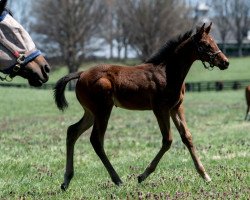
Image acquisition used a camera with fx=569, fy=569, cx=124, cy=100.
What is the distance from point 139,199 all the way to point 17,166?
13.0 ft

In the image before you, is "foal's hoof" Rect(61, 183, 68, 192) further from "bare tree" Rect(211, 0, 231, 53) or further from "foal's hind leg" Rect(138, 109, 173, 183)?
"bare tree" Rect(211, 0, 231, 53)

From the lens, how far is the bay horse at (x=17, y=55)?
5344 millimetres

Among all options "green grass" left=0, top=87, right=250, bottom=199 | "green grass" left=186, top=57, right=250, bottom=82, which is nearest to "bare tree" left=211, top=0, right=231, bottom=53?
"green grass" left=186, top=57, right=250, bottom=82

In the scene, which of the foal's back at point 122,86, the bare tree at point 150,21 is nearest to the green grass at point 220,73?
the bare tree at point 150,21

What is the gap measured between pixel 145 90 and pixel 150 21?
196ft

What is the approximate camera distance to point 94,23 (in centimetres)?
6272

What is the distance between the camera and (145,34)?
216 ft

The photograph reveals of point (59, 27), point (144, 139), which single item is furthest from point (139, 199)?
point (59, 27)

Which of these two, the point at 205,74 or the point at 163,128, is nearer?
the point at 163,128

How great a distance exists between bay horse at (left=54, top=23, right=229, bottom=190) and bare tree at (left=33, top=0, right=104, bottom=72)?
53322mm

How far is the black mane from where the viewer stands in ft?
26.4

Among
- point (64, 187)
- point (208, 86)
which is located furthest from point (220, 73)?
point (64, 187)

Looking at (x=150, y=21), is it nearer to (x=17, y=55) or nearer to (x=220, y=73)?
(x=220, y=73)

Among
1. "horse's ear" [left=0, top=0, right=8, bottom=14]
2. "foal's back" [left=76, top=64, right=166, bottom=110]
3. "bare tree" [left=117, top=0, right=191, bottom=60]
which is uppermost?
"horse's ear" [left=0, top=0, right=8, bottom=14]
